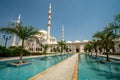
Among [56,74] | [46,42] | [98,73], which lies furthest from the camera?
[46,42]

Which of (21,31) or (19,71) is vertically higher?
(21,31)

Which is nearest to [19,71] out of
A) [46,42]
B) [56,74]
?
[56,74]

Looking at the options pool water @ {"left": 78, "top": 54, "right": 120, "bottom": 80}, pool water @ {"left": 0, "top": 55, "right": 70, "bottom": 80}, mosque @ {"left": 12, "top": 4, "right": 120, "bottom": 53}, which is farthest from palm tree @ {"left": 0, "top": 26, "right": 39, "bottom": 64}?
mosque @ {"left": 12, "top": 4, "right": 120, "bottom": 53}

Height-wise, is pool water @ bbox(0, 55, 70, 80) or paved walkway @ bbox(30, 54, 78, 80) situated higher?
paved walkway @ bbox(30, 54, 78, 80)

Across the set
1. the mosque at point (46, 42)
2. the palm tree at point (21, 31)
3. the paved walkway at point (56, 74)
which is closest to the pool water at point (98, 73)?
the paved walkway at point (56, 74)

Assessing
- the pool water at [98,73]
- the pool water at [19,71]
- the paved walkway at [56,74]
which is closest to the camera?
the paved walkway at [56,74]

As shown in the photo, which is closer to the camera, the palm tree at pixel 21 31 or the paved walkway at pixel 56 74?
the paved walkway at pixel 56 74

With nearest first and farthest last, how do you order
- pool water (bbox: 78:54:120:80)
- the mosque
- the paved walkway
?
the paved walkway < pool water (bbox: 78:54:120:80) < the mosque

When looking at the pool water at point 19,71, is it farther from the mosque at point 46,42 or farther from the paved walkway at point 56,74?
the mosque at point 46,42

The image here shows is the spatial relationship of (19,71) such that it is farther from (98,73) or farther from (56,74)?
(98,73)

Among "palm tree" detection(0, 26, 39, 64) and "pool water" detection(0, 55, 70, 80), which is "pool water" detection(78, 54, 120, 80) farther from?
"palm tree" detection(0, 26, 39, 64)

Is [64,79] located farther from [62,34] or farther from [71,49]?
[71,49]

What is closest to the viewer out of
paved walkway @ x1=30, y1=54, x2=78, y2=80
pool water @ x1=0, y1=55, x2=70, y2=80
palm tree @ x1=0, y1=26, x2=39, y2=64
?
paved walkway @ x1=30, y1=54, x2=78, y2=80

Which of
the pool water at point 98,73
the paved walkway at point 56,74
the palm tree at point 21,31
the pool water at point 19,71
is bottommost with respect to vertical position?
the pool water at point 98,73
